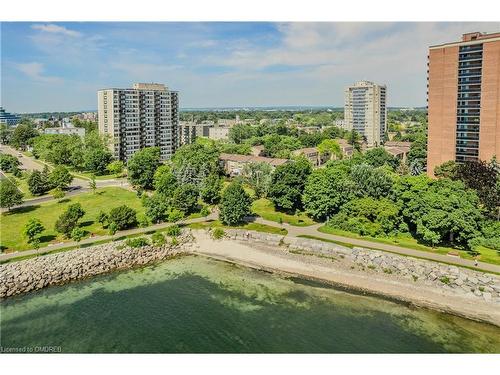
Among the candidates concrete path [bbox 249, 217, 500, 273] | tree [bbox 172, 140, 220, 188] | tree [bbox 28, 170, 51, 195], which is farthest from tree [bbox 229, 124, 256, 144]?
concrete path [bbox 249, 217, 500, 273]

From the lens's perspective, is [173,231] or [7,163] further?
[7,163]

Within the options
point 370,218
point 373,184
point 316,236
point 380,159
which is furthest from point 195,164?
point 380,159

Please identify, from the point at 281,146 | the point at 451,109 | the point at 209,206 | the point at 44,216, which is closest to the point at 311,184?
the point at 209,206

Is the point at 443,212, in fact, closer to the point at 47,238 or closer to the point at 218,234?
the point at 218,234

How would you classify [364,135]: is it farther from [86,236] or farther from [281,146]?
[86,236]

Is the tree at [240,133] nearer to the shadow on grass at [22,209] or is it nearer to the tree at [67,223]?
the shadow on grass at [22,209]

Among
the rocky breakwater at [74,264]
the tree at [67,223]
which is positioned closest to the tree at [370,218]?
the rocky breakwater at [74,264]
